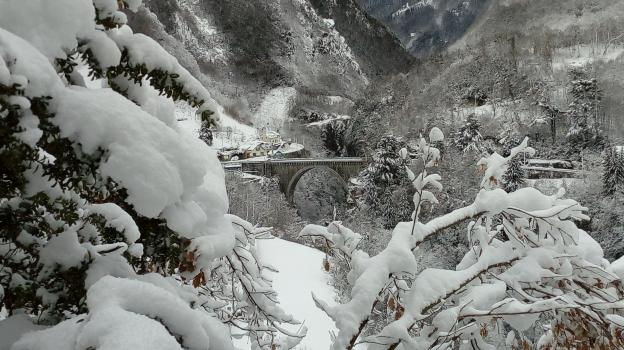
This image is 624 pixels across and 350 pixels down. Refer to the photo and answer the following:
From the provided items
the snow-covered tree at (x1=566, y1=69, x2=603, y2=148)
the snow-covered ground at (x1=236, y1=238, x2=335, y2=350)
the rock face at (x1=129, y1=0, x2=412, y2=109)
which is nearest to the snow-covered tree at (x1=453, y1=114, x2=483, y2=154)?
the snow-covered tree at (x1=566, y1=69, x2=603, y2=148)

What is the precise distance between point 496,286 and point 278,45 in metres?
101

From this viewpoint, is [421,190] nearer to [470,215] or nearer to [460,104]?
[470,215]

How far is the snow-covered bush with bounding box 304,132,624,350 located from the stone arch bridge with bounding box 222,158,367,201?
36.5 meters

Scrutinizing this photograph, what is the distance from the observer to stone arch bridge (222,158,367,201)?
39094 millimetres

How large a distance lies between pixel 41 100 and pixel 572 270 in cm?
234

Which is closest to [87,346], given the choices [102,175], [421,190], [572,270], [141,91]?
[102,175]

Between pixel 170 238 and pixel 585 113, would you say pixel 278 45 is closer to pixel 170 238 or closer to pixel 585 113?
pixel 585 113

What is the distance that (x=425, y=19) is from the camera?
14625 centimetres

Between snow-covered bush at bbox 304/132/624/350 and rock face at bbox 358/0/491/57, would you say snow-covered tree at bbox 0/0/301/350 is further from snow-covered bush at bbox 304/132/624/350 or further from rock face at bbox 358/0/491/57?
rock face at bbox 358/0/491/57

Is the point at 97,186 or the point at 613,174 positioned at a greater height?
the point at 613,174

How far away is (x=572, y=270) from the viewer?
85.7 inches

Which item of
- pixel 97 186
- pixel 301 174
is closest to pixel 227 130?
pixel 301 174

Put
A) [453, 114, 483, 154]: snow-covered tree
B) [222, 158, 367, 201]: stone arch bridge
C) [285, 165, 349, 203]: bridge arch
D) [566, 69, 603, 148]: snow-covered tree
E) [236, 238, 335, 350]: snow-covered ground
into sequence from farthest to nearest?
1. [285, 165, 349, 203]: bridge arch
2. [222, 158, 367, 201]: stone arch bridge
3. [566, 69, 603, 148]: snow-covered tree
4. [453, 114, 483, 154]: snow-covered tree
5. [236, 238, 335, 350]: snow-covered ground

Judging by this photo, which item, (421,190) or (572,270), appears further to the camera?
(421,190)
